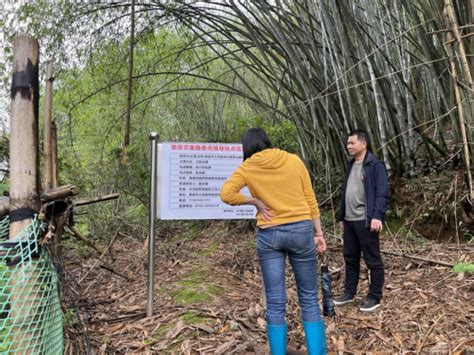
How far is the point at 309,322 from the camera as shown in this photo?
6.95 feet

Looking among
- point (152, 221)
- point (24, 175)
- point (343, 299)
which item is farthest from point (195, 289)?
point (24, 175)

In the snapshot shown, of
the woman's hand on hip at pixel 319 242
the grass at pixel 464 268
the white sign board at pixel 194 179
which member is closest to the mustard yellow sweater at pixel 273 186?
the woman's hand on hip at pixel 319 242

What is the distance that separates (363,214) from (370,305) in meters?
0.61

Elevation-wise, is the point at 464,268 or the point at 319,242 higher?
the point at 319,242

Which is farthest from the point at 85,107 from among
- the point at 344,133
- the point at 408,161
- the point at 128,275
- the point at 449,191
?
the point at 449,191

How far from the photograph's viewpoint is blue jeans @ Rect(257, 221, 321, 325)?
6.89ft

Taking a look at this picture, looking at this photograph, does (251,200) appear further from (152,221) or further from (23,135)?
(23,135)

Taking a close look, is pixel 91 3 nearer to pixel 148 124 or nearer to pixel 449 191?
pixel 148 124

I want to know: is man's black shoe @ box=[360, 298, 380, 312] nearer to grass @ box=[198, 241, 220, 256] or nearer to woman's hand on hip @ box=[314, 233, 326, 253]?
woman's hand on hip @ box=[314, 233, 326, 253]

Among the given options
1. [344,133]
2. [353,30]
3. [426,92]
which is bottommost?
[344,133]

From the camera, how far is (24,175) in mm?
1782

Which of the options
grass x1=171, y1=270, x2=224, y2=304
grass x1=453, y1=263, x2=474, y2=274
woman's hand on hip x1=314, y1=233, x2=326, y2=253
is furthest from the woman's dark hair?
grass x1=453, y1=263, x2=474, y2=274

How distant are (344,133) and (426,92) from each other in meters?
1.15

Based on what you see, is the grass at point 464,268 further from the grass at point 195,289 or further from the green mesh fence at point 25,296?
the green mesh fence at point 25,296
